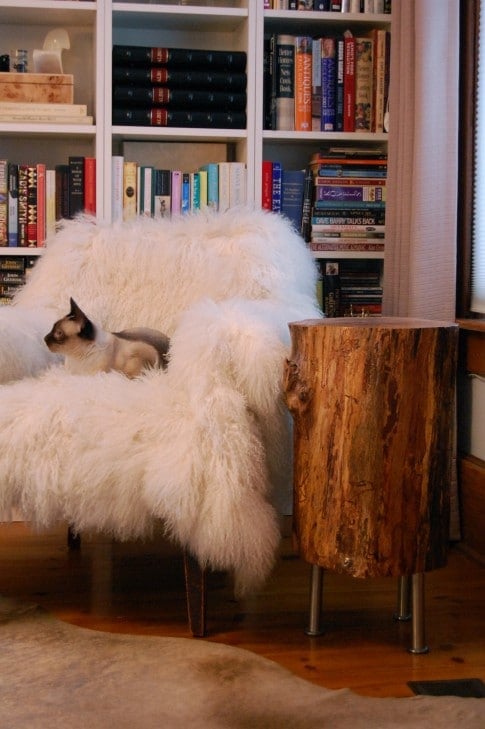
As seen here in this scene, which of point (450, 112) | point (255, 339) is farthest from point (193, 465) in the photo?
point (450, 112)

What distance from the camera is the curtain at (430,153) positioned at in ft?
8.45

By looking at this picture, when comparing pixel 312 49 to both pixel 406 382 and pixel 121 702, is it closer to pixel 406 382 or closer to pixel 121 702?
pixel 406 382

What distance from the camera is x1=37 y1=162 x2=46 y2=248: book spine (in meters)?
3.03

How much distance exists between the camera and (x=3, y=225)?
3018mm

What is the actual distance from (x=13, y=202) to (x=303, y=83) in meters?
0.99

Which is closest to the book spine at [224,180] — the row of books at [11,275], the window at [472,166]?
the row of books at [11,275]

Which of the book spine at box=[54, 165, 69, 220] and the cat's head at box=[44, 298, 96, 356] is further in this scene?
the book spine at box=[54, 165, 69, 220]

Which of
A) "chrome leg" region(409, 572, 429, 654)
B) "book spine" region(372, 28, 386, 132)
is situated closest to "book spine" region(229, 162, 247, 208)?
"book spine" region(372, 28, 386, 132)

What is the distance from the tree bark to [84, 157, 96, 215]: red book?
1.33 meters

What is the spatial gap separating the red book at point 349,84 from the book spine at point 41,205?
969mm

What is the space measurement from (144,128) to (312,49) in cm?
59

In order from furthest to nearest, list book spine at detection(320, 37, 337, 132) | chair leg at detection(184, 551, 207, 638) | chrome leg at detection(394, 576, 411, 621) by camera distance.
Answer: book spine at detection(320, 37, 337, 132), chrome leg at detection(394, 576, 411, 621), chair leg at detection(184, 551, 207, 638)

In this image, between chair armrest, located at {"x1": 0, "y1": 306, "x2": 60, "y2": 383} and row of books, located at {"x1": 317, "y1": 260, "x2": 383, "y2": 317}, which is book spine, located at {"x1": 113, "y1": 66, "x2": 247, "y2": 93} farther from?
chair armrest, located at {"x1": 0, "y1": 306, "x2": 60, "y2": 383}

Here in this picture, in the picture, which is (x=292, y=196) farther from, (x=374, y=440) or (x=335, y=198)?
(x=374, y=440)
